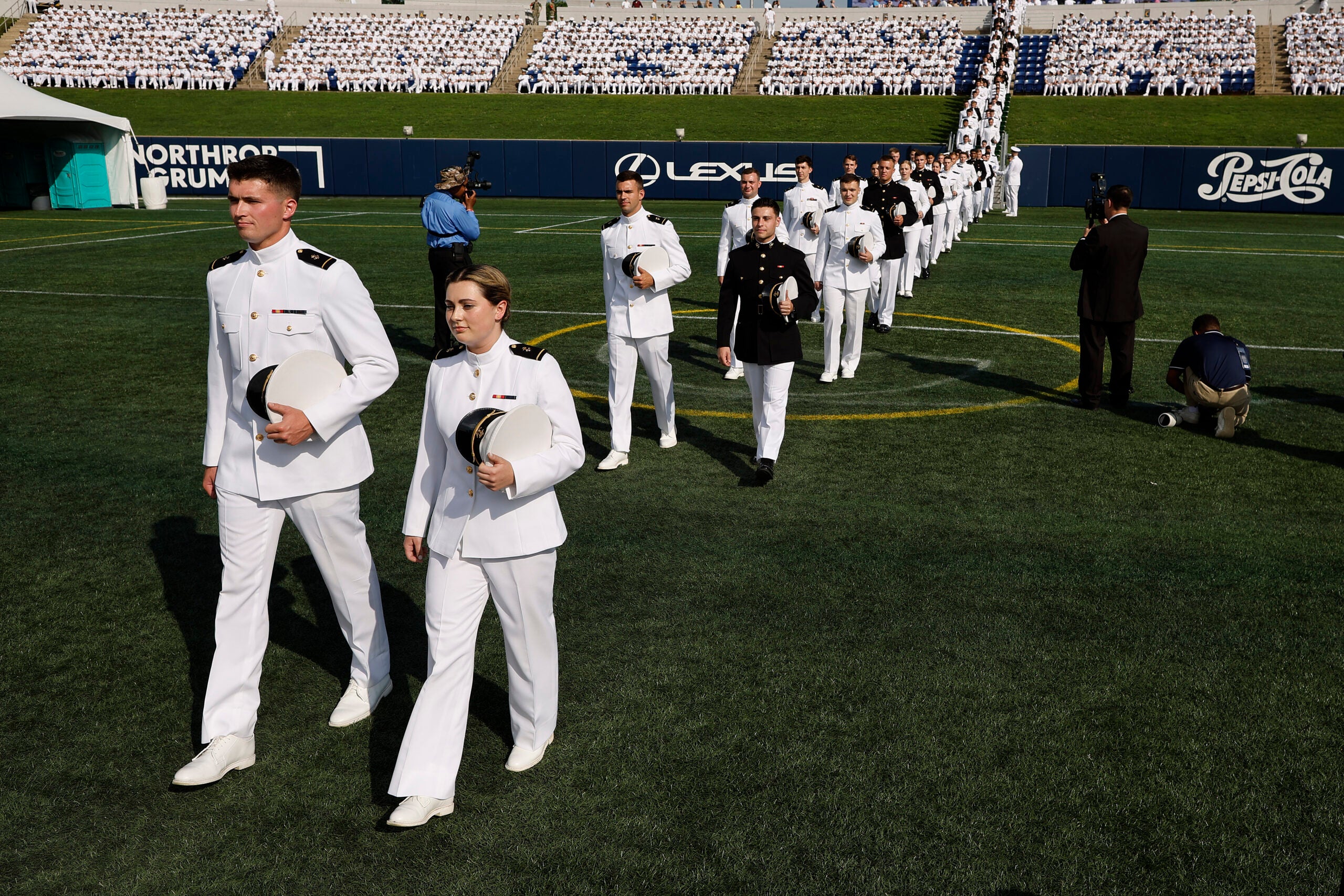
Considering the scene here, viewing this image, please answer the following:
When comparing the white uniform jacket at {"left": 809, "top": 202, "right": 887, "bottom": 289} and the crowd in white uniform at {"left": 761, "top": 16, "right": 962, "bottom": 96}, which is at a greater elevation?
the crowd in white uniform at {"left": 761, "top": 16, "right": 962, "bottom": 96}

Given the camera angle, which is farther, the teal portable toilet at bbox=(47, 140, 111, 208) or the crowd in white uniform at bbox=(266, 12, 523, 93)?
the crowd in white uniform at bbox=(266, 12, 523, 93)

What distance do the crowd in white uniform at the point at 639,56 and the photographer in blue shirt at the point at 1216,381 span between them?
42918mm

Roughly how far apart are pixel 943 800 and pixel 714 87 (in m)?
49.1

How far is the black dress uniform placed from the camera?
8.35 m

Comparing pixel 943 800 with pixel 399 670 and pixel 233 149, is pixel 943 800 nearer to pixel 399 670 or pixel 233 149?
pixel 399 670

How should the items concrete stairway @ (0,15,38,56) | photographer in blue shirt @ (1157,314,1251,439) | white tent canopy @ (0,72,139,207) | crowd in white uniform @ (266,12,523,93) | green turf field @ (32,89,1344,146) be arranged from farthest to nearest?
concrete stairway @ (0,15,38,56), crowd in white uniform @ (266,12,523,93), green turf field @ (32,89,1344,146), white tent canopy @ (0,72,139,207), photographer in blue shirt @ (1157,314,1251,439)

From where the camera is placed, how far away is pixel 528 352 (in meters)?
4.14

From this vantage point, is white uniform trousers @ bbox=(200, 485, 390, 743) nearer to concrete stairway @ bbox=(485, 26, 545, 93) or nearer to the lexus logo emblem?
the lexus logo emblem

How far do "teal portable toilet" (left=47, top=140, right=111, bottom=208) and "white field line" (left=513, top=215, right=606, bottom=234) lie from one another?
1567cm

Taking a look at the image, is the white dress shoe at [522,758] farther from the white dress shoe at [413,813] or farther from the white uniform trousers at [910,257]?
the white uniform trousers at [910,257]

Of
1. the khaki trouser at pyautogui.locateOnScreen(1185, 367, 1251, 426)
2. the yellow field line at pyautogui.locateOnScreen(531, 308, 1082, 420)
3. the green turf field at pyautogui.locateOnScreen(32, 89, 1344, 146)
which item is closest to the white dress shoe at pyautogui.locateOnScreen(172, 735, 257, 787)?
the yellow field line at pyautogui.locateOnScreen(531, 308, 1082, 420)

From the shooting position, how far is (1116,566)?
6.81m

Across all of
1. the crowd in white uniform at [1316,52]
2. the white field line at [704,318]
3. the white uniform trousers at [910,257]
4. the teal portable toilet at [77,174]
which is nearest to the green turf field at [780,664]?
the white field line at [704,318]

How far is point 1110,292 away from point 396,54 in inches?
1928
